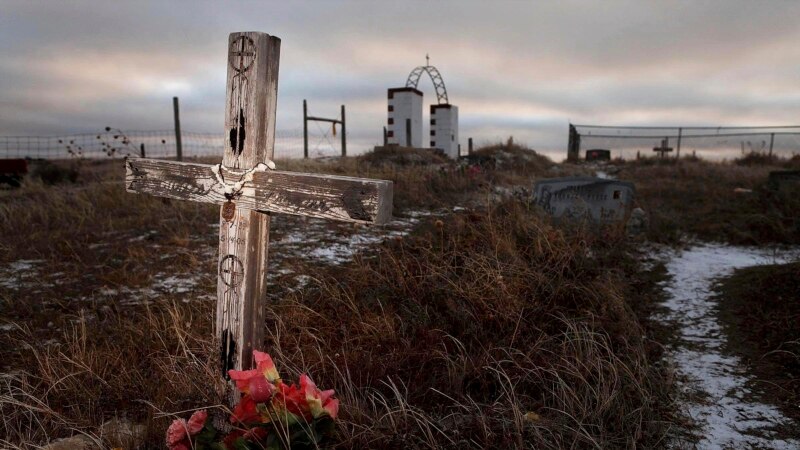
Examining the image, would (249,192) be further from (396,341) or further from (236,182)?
(396,341)

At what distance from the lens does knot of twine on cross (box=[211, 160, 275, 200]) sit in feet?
7.41

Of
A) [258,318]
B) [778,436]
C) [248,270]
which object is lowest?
[778,436]

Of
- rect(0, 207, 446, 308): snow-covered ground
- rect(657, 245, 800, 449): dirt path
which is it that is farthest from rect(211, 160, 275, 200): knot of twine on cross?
rect(657, 245, 800, 449): dirt path

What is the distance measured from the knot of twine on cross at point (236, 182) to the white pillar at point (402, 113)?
14.8m

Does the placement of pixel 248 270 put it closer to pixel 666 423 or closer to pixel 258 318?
pixel 258 318

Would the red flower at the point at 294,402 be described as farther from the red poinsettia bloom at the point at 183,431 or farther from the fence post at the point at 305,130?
the fence post at the point at 305,130

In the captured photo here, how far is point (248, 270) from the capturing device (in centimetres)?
227

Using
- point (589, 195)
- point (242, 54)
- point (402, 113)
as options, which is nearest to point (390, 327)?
point (242, 54)

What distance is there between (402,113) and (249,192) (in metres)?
15.2

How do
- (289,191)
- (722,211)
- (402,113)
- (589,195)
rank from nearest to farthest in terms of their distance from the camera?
(289,191) → (589,195) → (722,211) → (402,113)

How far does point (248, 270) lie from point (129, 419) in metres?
0.92

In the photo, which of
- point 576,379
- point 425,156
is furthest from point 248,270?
point 425,156

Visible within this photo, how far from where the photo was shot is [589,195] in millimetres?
6758

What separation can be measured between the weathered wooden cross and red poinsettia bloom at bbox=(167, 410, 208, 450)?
0.46 metres
